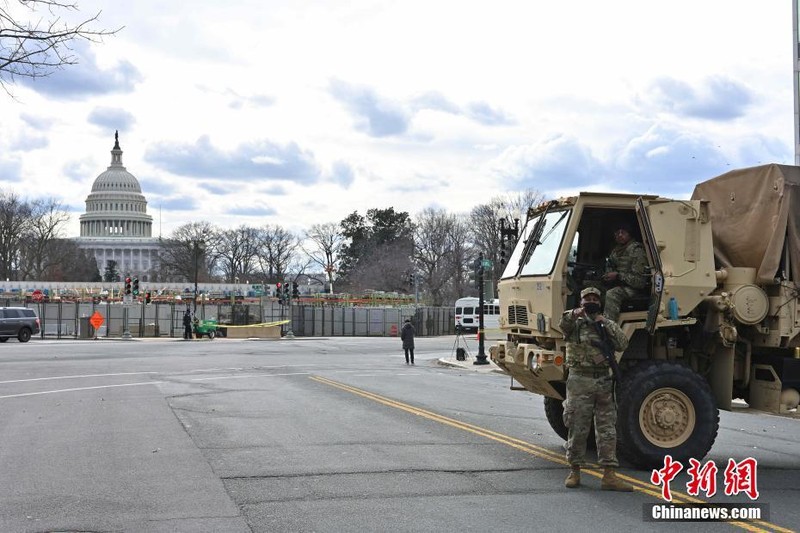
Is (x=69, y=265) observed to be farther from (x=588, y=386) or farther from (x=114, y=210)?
(x=588, y=386)

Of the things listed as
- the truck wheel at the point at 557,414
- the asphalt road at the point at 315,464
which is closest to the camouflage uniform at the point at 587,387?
the asphalt road at the point at 315,464

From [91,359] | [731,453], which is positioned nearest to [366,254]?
[91,359]

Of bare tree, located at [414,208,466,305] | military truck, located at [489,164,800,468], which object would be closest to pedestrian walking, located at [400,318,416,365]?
military truck, located at [489,164,800,468]

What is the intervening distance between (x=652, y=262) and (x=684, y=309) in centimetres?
63

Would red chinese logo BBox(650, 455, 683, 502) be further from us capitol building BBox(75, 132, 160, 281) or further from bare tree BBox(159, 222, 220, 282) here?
us capitol building BBox(75, 132, 160, 281)

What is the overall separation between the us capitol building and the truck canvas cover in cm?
15700

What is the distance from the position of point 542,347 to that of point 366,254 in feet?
370

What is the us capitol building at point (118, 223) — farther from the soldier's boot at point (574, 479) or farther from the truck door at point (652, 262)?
the soldier's boot at point (574, 479)

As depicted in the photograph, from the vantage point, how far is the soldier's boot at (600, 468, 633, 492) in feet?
25.6

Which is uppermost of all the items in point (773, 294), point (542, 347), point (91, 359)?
point (773, 294)

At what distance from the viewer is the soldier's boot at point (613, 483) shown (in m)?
7.79

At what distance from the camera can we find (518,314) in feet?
32.0

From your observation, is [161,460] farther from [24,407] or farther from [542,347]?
[24,407]

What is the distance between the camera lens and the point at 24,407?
14.9 m
